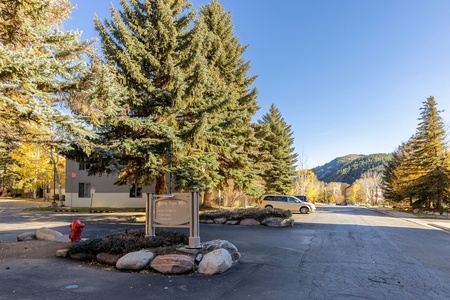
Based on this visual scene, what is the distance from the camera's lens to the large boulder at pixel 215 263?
6.34m

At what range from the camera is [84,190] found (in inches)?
1394

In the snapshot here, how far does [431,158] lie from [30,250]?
1376 inches

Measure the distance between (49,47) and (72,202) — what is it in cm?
3086

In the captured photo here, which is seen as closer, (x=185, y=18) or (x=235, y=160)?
(x=185, y=18)

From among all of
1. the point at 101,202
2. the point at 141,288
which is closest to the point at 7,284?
the point at 141,288

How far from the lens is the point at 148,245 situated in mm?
7715

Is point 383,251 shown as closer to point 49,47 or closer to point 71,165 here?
point 49,47

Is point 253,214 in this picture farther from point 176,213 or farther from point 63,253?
point 63,253

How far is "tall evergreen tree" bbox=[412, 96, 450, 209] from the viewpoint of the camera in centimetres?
3006

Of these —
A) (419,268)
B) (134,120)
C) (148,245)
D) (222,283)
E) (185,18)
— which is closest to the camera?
(222,283)

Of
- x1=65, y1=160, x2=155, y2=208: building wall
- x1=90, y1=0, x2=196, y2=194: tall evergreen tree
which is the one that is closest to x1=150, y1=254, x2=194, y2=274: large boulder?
x1=90, y1=0, x2=196, y2=194: tall evergreen tree

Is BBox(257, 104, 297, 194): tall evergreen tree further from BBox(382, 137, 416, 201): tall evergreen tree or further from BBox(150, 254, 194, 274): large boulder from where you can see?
BBox(150, 254, 194, 274): large boulder

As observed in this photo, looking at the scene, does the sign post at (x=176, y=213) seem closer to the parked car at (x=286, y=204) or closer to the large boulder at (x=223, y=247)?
the large boulder at (x=223, y=247)

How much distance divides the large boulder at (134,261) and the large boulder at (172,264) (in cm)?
19
